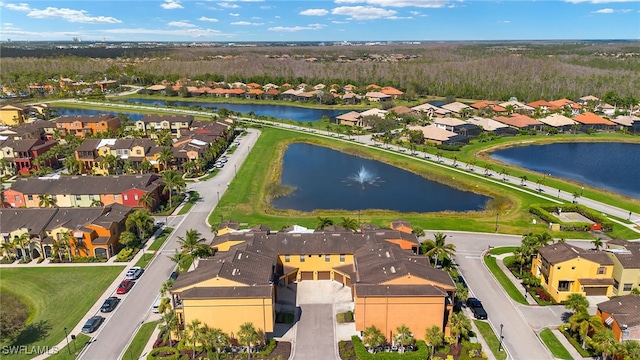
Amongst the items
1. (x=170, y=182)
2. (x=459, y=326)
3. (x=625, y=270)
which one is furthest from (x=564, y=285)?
(x=170, y=182)

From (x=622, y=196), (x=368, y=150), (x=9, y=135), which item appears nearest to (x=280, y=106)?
(x=368, y=150)

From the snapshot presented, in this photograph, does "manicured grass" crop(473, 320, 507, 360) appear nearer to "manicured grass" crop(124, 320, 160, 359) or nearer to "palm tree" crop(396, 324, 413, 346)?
"palm tree" crop(396, 324, 413, 346)

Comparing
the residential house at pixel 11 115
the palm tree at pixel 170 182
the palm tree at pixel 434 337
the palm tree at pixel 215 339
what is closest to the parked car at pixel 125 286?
the palm tree at pixel 215 339

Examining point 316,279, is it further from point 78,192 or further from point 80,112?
point 80,112

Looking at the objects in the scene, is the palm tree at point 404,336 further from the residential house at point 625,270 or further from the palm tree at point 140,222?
the palm tree at point 140,222

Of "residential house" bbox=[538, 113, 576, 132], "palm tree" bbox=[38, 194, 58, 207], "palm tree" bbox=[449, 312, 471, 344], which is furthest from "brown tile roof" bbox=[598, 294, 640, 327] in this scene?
"residential house" bbox=[538, 113, 576, 132]

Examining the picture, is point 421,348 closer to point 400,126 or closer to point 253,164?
point 253,164

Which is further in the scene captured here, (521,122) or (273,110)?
(273,110)
